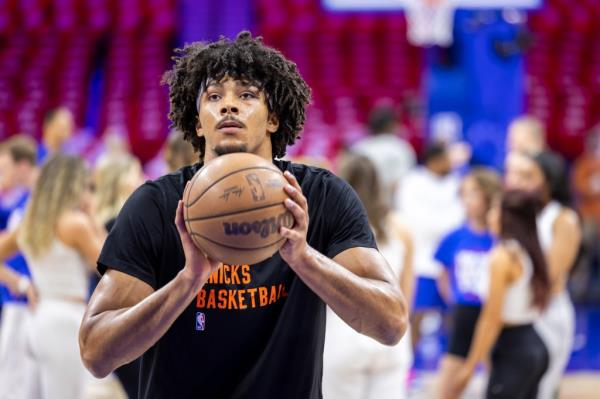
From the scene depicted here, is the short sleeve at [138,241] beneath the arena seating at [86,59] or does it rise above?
beneath

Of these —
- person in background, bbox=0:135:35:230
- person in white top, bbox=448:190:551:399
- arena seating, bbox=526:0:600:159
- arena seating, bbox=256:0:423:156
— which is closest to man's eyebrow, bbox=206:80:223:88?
person in white top, bbox=448:190:551:399

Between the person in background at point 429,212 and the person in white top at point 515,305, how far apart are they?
2.62 m

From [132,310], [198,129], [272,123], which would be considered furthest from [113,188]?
[132,310]

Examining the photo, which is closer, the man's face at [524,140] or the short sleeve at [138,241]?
the short sleeve at [138,241]

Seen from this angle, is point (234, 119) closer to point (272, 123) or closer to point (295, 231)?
point (272, 123)

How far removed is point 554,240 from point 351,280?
3.89 metres

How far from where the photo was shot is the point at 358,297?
2.41 metres

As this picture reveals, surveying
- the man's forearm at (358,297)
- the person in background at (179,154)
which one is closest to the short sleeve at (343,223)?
the man's forearm at (358,297)

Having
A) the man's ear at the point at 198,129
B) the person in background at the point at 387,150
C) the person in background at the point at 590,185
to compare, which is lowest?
the person in background at the point at 590,185

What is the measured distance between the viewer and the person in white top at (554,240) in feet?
18.7

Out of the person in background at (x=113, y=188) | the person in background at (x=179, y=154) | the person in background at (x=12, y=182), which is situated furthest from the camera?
the person in background at (x=12, y=182)

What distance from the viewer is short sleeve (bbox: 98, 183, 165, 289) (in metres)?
2.52

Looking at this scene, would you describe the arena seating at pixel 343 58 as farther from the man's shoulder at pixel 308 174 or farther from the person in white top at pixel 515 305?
the man's shoulder at pixel 308 174

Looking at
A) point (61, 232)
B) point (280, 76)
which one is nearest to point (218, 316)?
point (280, 76)
